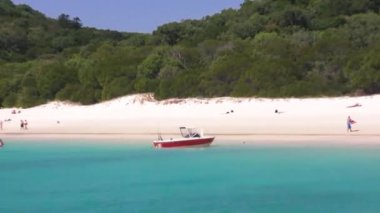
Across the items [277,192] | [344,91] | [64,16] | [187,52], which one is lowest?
[277,192]

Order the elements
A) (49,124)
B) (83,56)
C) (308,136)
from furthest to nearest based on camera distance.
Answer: (83,56), (49,124), (308,136)

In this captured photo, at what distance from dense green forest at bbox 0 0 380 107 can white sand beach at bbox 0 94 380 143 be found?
137 cm

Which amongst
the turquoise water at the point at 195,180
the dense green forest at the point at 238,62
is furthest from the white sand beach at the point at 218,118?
the turquoise water at the point at 195,180

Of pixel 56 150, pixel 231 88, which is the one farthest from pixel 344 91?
pixel 56 150

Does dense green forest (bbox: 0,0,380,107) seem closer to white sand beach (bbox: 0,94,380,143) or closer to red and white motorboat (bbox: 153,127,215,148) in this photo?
white sand beach (bbox: 0,94,380,143)

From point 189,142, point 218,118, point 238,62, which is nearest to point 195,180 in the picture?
point 189,142

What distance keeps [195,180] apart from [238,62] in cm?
2801

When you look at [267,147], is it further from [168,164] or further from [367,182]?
[367,182]

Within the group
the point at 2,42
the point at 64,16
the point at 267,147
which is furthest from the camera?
the point at 64,16

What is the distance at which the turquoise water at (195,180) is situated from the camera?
14.1 metres

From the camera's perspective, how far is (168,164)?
22.5m

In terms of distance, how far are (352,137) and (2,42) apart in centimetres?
7150

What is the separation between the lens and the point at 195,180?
1811 cm

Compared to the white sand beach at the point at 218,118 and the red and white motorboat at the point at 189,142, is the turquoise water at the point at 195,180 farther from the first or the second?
the white sand beach at the point at 218,118
